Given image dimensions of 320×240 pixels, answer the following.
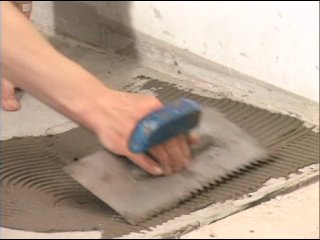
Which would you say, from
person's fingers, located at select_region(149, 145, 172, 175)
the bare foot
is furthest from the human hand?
the bare foot

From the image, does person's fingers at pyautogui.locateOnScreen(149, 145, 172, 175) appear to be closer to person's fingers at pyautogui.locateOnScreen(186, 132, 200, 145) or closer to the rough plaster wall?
person's fingers at pyautogui.locateOnScreen(186, 132, 200, 145)

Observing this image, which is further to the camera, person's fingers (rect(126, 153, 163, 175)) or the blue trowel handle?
person's fingers (rect(126, 153, 163, 175))

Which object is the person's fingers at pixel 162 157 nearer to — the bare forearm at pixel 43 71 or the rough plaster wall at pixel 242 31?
the bare forearm at pixel 43 71

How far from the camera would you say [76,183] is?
1.20 m

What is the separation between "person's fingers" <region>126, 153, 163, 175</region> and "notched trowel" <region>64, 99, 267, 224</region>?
0.7 inches

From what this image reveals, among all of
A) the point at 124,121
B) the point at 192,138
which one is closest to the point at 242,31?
the point at 192,138

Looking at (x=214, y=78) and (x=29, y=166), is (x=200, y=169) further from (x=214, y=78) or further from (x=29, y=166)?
(x=214, y=78)

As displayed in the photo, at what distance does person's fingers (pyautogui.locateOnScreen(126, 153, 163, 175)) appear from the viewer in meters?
1.04

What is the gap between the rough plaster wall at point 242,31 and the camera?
1334mm

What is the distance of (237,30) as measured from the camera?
1.45 meters

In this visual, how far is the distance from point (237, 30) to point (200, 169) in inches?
17.1

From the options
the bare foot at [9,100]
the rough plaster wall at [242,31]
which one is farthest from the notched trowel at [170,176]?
the bare foot at [9,100]

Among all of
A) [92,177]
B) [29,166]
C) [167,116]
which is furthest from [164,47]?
[167,116]

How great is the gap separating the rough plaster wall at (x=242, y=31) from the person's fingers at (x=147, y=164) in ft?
1.38
